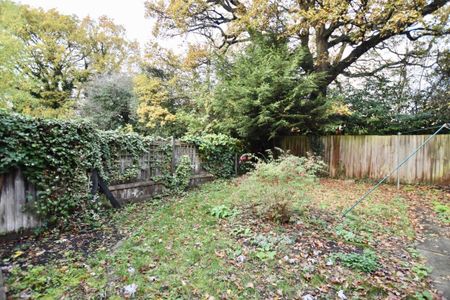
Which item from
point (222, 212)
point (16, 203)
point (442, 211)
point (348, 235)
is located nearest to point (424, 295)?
point (348, 235)

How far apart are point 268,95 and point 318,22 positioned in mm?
3003

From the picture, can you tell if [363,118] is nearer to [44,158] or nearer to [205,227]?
[205,227]

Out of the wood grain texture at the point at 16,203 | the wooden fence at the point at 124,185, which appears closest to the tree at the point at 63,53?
the wooden fence at the point at 124,185

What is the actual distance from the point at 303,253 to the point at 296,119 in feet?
19.6

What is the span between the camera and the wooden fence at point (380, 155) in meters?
7.07

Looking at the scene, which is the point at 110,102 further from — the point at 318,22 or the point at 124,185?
the point at 318,22

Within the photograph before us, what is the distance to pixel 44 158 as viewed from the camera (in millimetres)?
3709

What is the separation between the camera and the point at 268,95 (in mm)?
7797

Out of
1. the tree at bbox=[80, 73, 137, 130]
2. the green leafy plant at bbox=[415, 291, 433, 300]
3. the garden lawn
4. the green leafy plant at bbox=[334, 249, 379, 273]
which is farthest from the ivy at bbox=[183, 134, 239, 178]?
the tree at bbox=[80, 73, 137, 130]

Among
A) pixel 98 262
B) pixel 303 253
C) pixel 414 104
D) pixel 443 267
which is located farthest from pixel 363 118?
pixel 98 262

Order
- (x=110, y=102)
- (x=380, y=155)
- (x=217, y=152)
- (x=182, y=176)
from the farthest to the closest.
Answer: (x=110, y=102), (x=217, y=152), (x=380, y=155), (x=182, y=176)

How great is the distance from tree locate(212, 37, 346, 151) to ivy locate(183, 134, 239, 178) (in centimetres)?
54

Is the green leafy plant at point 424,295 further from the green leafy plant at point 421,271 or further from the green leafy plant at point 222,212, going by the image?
the green leafy plant at point 222,212

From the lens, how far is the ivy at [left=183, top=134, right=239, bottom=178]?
26.9ft
